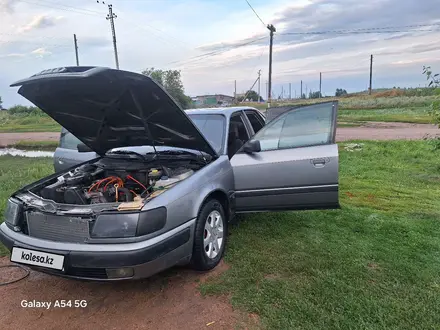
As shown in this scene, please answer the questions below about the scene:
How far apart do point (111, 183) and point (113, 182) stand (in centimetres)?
2

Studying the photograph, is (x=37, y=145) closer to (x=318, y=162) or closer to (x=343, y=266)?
(x=318, y=162)

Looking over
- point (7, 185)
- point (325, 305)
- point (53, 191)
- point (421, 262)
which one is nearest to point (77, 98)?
point (53, 191)

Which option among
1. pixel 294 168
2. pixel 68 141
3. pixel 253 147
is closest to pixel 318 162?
pixel 294 168

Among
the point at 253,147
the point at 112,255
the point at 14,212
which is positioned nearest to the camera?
the point at 112,255

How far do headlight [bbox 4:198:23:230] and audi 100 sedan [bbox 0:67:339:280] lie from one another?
1cm

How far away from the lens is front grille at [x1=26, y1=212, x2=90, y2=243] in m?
2.78

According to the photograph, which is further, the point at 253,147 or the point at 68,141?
the point at 68,141

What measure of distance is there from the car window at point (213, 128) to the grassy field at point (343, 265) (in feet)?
3.58

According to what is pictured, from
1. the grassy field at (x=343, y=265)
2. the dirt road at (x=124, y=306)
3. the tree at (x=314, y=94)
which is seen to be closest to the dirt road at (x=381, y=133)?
the grassy field at (x=343, y=265)

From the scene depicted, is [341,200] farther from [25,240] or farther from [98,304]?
[25,240]

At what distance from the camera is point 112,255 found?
2615 millimetres

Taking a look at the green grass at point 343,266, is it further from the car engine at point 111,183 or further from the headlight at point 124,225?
the car engine at point 111,183

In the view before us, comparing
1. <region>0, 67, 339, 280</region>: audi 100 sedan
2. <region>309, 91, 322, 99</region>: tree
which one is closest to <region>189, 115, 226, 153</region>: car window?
<region>0, 67, 339, 280</region>: audi 100 sedan

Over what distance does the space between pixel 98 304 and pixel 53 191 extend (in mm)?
1107
